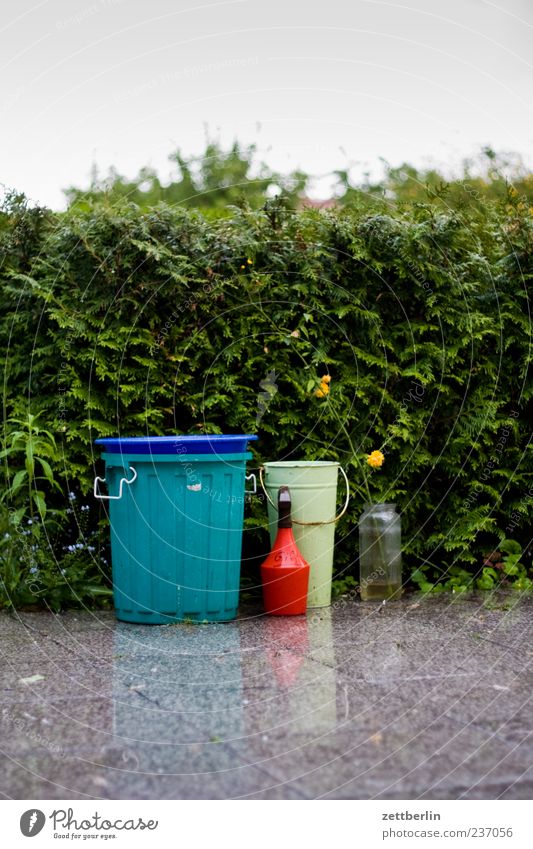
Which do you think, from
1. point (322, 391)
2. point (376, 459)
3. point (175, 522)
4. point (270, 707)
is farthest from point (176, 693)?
point (322, 391)

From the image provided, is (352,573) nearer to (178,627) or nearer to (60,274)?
(178,627)

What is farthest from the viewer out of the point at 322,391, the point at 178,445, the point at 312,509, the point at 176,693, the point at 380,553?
the point at 322,391

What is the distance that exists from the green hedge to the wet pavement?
0.95 meters

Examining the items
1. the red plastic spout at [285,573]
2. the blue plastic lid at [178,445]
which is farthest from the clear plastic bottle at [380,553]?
the blue plastic lid at [178,445]

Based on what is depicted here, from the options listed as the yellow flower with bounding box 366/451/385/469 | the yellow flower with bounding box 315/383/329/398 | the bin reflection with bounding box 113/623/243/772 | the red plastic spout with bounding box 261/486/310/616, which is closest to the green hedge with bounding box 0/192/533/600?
the yellow flower with bounding box 315/383/329/398

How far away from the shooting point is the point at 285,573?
4590 mm

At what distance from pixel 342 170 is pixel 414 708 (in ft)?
13.2

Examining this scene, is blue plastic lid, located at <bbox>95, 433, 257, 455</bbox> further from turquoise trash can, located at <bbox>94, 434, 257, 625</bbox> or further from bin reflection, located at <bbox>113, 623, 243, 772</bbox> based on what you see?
bin reflection, located at <bbox>113, 623, 243, 772</bbox>

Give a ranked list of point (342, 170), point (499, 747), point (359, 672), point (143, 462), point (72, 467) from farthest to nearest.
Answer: point (342, 170)
point (72, 467)
point (143, 462)
point (359, 672)
point (499, 747)

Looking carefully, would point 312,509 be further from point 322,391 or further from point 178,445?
point 178,445

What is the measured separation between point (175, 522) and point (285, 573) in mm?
668

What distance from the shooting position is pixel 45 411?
511 cm
